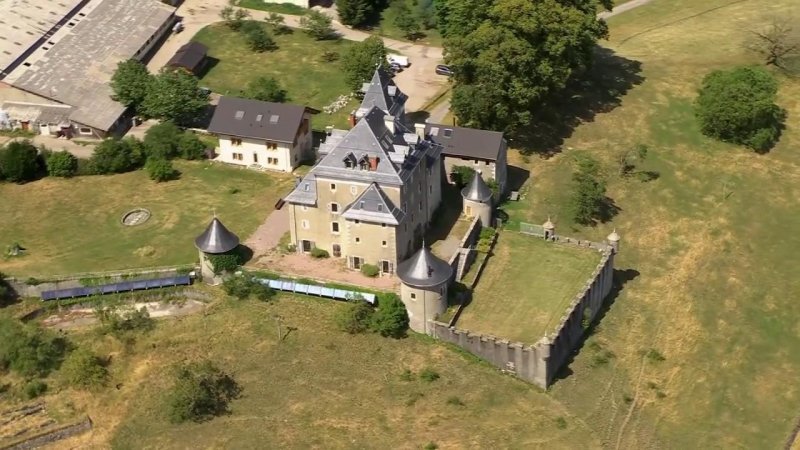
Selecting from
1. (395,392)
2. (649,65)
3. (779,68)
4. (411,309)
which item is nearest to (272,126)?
(411,309)

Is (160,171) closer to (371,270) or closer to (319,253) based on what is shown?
(319,253)

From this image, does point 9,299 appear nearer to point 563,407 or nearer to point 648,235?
point 563,407

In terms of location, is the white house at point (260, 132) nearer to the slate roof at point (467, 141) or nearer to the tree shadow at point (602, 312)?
the slate roof at point (467, 141)

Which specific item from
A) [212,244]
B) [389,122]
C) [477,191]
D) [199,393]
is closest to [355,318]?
[199,393]

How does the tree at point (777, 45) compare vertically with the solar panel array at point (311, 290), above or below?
above

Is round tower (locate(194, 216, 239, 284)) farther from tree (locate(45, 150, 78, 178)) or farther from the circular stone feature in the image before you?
tree (locate(45, 150, 78, 178))

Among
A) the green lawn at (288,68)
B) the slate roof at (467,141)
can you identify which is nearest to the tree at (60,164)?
the green lawn at (288,68)

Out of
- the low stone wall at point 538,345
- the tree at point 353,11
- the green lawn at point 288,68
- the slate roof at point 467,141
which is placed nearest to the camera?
the low stone wall at point 538,345
